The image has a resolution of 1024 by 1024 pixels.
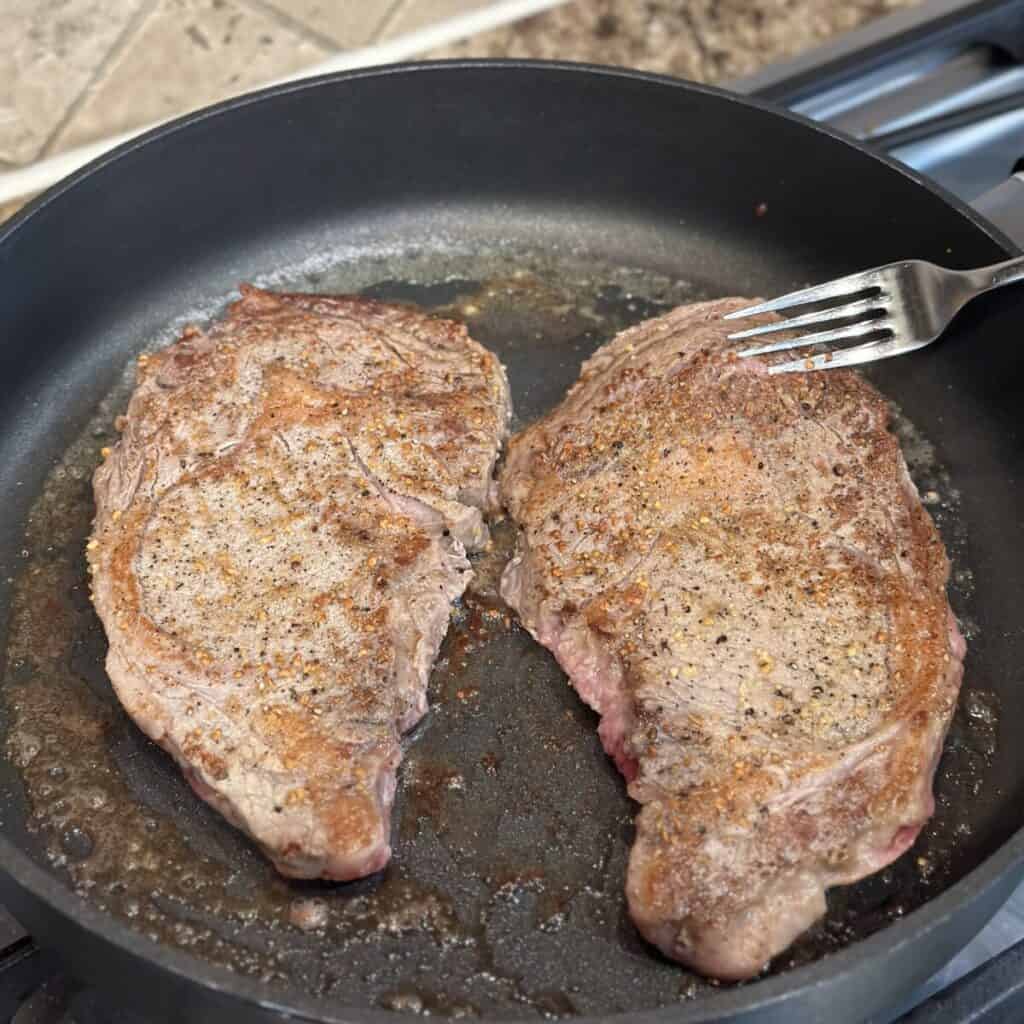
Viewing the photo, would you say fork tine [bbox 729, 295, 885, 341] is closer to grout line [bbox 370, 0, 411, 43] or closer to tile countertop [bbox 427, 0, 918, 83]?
tile countertop [bbox 427, 0, 918, 83]

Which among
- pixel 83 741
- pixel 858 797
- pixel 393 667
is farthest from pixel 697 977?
pixel 83 741

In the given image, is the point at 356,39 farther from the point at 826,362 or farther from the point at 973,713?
the point at 973,713

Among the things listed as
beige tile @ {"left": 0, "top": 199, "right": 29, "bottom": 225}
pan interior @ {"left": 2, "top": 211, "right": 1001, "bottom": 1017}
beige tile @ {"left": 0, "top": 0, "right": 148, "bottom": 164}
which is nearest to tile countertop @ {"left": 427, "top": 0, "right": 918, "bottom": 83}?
beige tile @ {"left": 0, "top": 0, "right": 148, "bottom": 164}

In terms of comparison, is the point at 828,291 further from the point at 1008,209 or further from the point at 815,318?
the point at 1008,209

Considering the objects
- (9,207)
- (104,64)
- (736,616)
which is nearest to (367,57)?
(104,64)

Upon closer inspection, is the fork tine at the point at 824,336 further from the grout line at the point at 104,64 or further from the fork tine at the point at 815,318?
the grout line at the point at 104,64

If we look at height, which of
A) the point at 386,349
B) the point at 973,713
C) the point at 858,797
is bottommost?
the point at 973,713
